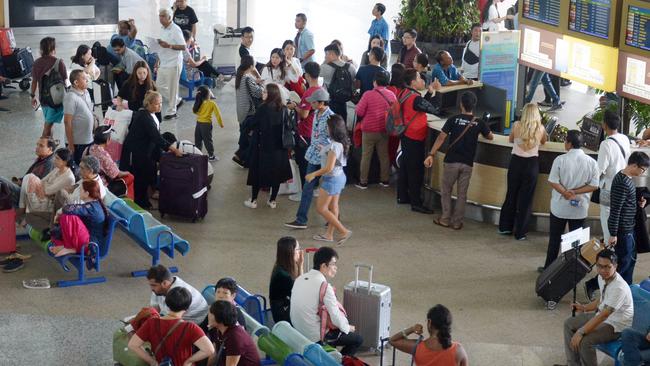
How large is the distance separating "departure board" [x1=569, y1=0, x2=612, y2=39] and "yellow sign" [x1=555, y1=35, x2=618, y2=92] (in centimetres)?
14

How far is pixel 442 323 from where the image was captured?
23.6 ft

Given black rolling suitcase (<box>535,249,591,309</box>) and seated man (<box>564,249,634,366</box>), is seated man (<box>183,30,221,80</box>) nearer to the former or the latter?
black rolling suitcase (<box>535,249,591,309</box>)

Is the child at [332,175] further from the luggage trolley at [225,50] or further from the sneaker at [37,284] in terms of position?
the luggage trolley at [225,50]

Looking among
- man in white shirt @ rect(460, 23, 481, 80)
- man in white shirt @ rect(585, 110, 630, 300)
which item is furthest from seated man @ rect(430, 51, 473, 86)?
man in white shirt @ rect(585, 110, 630, 300)

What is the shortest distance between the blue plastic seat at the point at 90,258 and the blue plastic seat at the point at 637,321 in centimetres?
455

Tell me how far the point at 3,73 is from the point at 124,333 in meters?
10.1

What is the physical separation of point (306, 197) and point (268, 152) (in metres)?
0.83

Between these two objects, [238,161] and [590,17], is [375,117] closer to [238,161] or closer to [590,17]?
[238,161]

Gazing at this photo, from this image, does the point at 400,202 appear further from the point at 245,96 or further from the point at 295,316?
the point at 295,316

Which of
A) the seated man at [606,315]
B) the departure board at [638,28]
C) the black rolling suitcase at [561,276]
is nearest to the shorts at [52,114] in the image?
the black rolling suitcase at [561,276]

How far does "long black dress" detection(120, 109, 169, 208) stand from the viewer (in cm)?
1220

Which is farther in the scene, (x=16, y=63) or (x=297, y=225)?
(x=16, y=63)

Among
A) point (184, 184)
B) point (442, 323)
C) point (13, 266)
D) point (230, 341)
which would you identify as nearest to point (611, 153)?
point (442, 323)

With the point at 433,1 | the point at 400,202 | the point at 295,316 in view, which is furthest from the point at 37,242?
the point at 433,1
